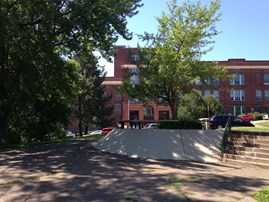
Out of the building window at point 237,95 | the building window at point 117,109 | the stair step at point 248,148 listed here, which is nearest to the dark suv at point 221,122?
the stair step at point 248,148

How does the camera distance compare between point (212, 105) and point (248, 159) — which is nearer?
point (248, 159)

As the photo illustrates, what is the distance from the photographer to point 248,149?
1340 cm

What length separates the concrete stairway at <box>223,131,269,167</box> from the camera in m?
12.6

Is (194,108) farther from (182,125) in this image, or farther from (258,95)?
(182,125)

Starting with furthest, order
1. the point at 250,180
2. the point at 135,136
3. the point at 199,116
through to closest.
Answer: the point at 199,116 → the point at 135,136 → the point at 250,180

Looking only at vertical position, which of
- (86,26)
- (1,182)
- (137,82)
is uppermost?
(86,26)

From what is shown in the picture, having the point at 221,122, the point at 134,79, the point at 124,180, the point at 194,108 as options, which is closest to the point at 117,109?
the point at 194,108

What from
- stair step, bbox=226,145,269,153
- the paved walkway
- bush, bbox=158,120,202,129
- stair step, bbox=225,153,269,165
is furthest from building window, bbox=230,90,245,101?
the paved walkway

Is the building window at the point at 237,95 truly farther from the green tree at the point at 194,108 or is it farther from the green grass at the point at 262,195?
the green grass at the point at 262,195

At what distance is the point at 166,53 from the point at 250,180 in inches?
427

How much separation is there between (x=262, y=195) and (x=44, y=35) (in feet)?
54.9

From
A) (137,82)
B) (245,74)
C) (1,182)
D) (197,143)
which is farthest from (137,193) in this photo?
(245,74)

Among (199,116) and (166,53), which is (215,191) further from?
(199,116)

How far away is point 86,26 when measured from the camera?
70.5 feet
